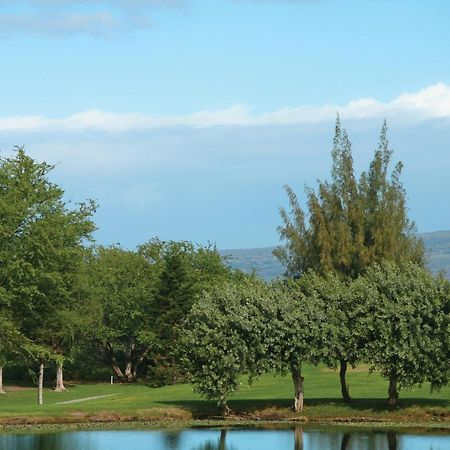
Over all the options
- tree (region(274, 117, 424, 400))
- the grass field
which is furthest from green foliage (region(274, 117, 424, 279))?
the grass field

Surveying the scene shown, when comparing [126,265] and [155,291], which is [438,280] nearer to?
[155,291]

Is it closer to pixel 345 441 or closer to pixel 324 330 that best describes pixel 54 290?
pixel 324 330

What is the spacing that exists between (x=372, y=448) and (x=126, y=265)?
72.4m

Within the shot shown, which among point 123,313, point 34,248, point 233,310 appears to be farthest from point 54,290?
point 123,313

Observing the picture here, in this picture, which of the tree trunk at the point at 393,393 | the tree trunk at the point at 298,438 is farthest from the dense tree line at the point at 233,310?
the tree trunk at the point at 298,438

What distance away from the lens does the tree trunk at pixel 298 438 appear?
179ft

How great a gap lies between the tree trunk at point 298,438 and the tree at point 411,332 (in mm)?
7481

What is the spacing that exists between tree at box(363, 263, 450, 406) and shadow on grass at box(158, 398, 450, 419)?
1271 millimetres

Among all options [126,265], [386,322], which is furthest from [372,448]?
[126,265]

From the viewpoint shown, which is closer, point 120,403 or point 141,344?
point 120,403

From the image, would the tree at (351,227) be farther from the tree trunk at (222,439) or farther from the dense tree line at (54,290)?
the tree trunk at (222,439)

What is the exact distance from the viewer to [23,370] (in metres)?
118

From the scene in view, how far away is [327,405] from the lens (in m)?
68.3

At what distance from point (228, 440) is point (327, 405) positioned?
1252cm
